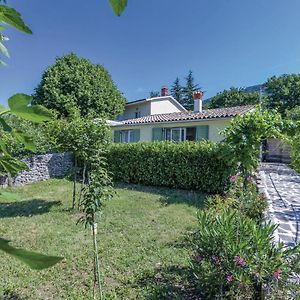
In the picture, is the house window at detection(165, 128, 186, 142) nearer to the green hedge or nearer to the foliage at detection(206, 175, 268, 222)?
the green hedge

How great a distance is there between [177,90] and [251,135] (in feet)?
143

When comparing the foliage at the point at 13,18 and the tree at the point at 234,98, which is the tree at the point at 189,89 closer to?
the tree at the point at 234,98

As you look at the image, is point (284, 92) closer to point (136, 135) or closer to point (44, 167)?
point (136, 135)

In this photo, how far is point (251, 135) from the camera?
23.3ft

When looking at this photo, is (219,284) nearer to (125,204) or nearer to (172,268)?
(172,268)

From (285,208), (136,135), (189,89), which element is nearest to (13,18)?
(285,208)

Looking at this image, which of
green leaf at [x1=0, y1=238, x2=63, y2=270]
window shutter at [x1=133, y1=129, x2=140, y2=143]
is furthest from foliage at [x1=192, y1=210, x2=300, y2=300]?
window shutter at [x1=133, y1=129, x2=140, y2=143]

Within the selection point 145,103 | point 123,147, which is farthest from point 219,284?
point 145,103

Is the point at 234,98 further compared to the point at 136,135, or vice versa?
the point at 234,98

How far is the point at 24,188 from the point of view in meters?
10.6

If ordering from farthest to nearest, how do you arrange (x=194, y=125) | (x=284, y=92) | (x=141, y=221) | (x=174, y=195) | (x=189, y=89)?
(x=189, y=89)
(x=284, y=92)
(x=194, y=125)
(x=174, y=195)
(x=141, y=221)

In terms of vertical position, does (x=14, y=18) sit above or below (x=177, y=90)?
below

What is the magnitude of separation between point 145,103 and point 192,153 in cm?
1572

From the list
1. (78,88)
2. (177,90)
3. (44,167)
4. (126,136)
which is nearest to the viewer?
(44,167)
